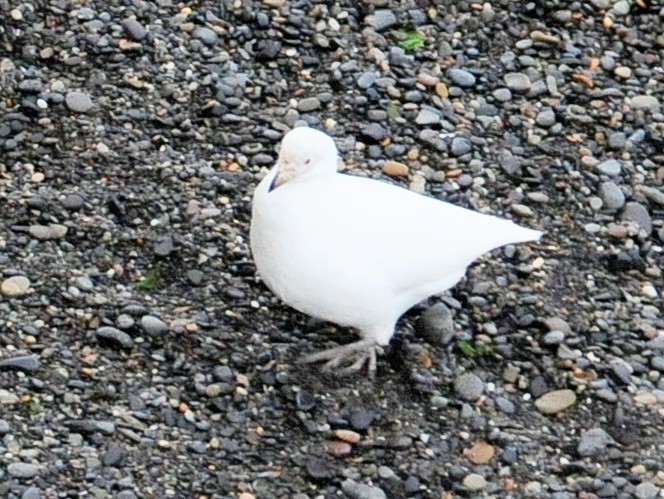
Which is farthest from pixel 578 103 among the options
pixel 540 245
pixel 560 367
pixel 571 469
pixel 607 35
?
pixel 571 469

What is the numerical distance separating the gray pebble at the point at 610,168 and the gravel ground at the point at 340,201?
1 cm

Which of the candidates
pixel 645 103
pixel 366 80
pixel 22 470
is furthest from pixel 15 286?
pixel 645 103

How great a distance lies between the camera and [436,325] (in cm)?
436

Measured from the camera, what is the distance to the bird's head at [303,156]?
12.3 feet

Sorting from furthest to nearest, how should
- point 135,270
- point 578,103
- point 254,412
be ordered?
point 578,103 < point 135,270 < point 254,412

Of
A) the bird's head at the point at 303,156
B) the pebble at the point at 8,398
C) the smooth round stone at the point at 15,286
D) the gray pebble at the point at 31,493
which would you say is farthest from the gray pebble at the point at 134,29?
the gray pebble at the point at 31,493

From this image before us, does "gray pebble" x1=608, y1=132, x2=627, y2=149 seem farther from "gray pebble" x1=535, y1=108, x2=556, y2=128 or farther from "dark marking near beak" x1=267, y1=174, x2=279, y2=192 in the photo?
"dark marking near beak" x1=267, y1=174, x2=279, y2=192

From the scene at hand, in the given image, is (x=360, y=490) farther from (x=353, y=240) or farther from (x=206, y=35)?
(x=206, y=35)

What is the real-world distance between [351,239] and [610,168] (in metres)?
1.46

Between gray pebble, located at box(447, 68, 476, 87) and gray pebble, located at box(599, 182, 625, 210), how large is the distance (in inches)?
26.6

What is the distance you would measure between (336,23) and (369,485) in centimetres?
A: 206

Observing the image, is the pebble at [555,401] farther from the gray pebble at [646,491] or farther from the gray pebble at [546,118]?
the gray pebble at [546,118]

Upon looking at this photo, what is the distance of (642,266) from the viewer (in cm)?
460

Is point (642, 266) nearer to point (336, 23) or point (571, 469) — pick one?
point (571, 469)
